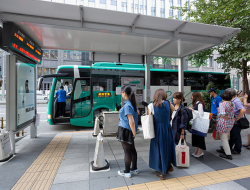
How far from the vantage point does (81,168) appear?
3523 mm

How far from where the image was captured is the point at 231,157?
3938mm

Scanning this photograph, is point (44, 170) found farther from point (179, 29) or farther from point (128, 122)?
point (179, 29)

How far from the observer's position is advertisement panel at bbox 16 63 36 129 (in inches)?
180

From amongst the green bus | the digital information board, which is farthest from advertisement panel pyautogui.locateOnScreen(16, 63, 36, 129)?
the green bus

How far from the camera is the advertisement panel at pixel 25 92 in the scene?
15.0 feet

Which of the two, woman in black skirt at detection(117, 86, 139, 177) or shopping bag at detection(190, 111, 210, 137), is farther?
shopping bag at detection(190, 111, 210, 137)

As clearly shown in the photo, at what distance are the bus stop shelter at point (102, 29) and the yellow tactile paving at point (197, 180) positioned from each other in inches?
143

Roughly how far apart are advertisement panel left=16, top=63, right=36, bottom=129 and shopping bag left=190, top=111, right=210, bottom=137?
4.59m

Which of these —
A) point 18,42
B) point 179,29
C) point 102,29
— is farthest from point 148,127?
point 18,42

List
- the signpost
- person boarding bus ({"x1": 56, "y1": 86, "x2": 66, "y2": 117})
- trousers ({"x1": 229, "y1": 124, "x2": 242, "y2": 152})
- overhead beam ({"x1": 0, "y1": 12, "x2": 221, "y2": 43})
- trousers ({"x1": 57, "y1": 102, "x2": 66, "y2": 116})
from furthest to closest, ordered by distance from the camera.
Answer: trousers ({"x1": 57, "y1": 102, "x2": 66, "y2": 116}) < person boarding bus ({"x1": 56, "y1": 86, "x2": 66, "y2": 117}) < trousers ({"x1": 229, "y1": 124, "x2": 242, "y2": 152}) < the signpost < overhead beam ({"x1": 0, "y1": 12, "x2": 221, "y2": 43})

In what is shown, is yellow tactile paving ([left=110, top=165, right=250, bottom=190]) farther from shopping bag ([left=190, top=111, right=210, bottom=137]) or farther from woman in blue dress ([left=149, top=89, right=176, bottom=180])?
shopping bag ([left=190, top=111, right=210, bottom=137])

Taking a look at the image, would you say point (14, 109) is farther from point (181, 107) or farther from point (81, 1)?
point (81, 1)

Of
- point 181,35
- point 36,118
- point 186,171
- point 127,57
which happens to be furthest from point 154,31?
point 36,118

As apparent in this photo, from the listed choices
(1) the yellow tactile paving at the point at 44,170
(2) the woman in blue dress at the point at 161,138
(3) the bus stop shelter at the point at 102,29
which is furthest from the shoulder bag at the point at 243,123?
(1) the yellow tactile paving at the point at 44,170
